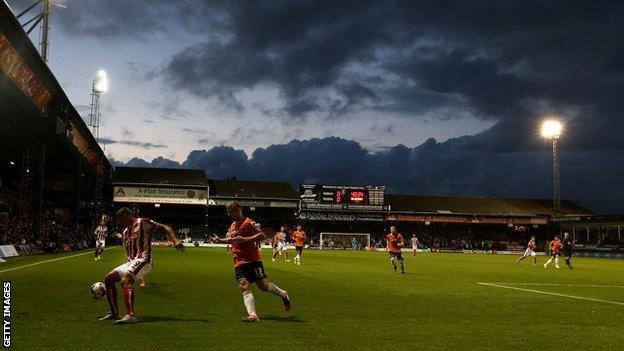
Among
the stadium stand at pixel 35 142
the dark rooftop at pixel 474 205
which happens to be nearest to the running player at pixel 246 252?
the stadium stand at pixel 35 142

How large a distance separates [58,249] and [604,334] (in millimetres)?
38217

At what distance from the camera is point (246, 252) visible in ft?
35.4

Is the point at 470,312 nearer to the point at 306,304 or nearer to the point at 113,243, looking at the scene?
the point at 306,304

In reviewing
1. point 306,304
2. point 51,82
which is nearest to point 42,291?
point 306,304

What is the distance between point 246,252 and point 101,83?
51.9 m

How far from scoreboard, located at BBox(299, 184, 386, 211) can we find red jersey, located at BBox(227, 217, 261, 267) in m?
67.0

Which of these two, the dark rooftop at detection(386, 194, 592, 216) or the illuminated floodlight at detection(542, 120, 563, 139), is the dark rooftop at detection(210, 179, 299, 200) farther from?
the illuminated floodlight at detection(542, 120, 563, 139)

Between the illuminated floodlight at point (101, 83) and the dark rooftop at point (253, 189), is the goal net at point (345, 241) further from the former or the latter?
the illuminated floodlight at point (101, 83)

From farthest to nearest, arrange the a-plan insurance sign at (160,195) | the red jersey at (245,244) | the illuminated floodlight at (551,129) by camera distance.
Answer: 1. the a-plan insurance sign at (160,195)
2. the illuminated floodlight at (551,129)
3. the red jersey at (245,244)

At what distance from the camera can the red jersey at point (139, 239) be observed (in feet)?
33.7

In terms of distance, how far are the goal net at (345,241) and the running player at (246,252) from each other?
65694 millimetres

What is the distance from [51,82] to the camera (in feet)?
98.1

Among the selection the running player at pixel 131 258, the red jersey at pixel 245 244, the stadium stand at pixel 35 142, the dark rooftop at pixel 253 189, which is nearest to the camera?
the running player at pixel 131 258

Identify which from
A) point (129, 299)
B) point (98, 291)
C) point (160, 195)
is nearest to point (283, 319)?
point (129, 299)
